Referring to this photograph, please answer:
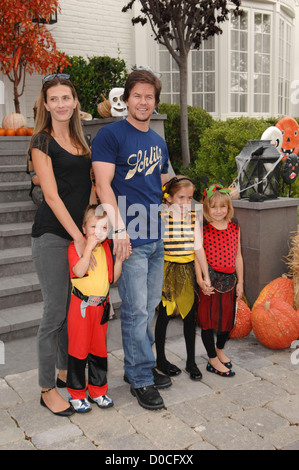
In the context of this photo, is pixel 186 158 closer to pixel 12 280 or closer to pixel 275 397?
pixel 12 280

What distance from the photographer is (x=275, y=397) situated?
304 cm

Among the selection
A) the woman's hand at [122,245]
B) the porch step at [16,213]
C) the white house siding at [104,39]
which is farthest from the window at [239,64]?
the woman's hand at [122,245]

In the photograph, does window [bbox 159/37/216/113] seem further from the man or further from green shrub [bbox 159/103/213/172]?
the man

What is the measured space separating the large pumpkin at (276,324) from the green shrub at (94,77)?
5.96m

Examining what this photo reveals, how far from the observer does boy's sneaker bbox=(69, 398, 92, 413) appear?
9.26ft

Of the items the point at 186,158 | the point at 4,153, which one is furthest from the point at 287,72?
the point at 4,153

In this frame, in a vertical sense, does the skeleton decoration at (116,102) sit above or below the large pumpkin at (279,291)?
above

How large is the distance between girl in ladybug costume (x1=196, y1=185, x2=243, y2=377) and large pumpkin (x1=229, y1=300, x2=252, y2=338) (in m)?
0.58

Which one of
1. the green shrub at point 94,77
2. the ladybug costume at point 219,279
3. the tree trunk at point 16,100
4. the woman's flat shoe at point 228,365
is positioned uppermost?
the green shrub at point 94,77

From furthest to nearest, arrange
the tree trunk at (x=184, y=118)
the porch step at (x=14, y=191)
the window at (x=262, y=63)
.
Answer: the window at (x=262, y=63), the tree trunk at (x=184, y=118), the porch step at (x=14, y=191)

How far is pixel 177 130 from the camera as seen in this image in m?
9.17

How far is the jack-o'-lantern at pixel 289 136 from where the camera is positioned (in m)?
5.01

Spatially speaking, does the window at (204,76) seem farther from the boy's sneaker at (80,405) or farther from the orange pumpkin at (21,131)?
the boy's sneaker at (80,405)

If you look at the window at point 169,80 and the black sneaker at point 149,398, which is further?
the window at point 169,80
